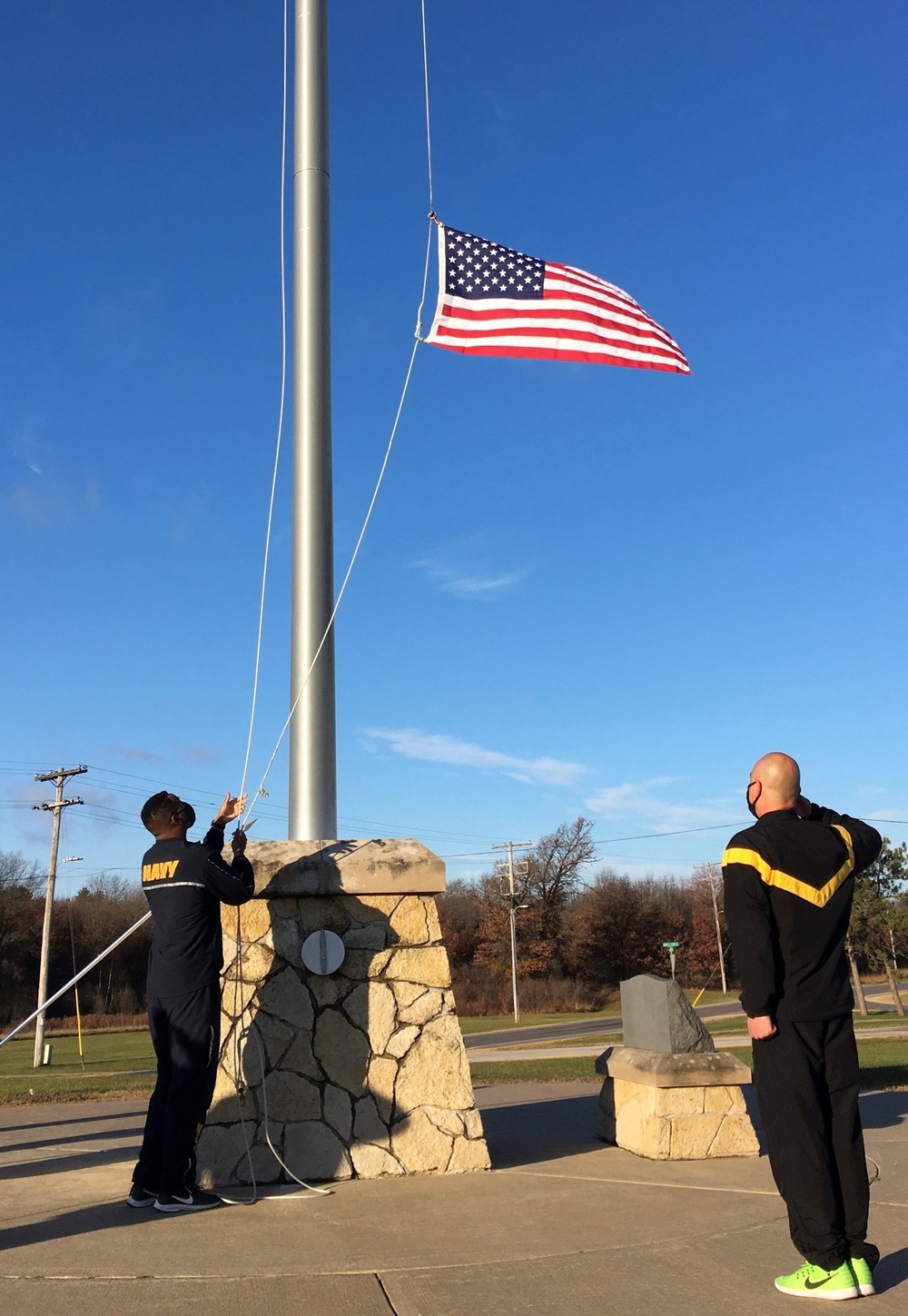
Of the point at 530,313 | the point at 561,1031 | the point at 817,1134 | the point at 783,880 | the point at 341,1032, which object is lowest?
the point at 561,1031

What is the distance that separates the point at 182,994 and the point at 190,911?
391mm

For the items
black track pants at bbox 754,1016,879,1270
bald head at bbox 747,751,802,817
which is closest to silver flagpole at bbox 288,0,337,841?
bald head at bbox 747,751,802,817

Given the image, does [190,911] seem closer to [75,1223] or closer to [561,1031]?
[75,1223]

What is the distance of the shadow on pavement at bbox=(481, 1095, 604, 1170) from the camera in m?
6.34

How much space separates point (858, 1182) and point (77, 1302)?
2.60 metres

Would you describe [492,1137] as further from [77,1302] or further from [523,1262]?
[77,1302]

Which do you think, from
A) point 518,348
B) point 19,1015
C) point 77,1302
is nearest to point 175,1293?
point 77,1302

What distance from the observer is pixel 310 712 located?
20.9 feet

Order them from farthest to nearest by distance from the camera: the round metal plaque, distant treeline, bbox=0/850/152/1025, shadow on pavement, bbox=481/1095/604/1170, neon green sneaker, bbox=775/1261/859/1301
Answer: distant treeline, bbox=0/850/152/1025
shadow on pavement, bbox=481/1095/604/1170
the round metal plaque
neon green sneaker, bbox=775/1261/859/1301

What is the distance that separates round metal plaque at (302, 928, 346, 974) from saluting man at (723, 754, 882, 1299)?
2.62 metres

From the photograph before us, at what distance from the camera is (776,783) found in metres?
4.02

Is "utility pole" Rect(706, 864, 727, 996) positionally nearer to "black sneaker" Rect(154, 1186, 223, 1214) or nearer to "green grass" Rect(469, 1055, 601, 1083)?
"green grass" Rect(469, 1055, 601, 1083)

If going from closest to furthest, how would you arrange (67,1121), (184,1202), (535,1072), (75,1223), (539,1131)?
(75,1223) → (184,1202) → (539,1131) → (67,1121) → (535,1072)

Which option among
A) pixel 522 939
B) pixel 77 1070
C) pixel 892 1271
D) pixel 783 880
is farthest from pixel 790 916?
pixel 522 939
